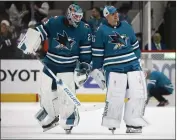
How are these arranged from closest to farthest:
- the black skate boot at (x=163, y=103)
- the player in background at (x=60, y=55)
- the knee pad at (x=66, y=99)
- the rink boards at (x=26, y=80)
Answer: the player in background at (x=60, y=55) → the knee pad at (x=66, y=99) → the black skate boot at (x=163, y=103) → the rink boards at (x=26, y=80)

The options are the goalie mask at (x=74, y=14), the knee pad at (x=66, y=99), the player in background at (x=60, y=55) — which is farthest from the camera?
the knee pad at (x=66, y=99)

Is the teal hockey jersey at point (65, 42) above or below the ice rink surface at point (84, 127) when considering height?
above

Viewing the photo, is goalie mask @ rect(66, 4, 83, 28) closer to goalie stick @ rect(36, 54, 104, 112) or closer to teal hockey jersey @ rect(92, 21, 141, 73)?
teal hockey jersey @ rect(92, 21, 141, 73)

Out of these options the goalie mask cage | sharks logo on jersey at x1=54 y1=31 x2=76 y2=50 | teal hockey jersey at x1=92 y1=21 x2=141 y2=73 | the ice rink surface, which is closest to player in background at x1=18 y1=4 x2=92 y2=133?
sharks logo on jersey at x1=54 y1=31 x2=76 y2=50

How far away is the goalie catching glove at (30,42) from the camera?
359 cm

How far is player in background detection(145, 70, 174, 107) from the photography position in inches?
271

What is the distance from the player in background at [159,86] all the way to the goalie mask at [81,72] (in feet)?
10.5

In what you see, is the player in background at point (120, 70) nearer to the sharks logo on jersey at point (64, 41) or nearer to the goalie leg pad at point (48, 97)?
the sharks logo on jersey at point (64, 41)

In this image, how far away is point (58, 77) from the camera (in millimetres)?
3828

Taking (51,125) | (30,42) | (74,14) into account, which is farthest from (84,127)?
(74,14)

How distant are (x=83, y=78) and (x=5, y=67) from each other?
3.58 meters

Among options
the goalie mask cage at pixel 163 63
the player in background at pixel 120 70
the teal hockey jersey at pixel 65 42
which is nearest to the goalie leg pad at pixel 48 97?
the teal hockey jersey at pixel 65 42

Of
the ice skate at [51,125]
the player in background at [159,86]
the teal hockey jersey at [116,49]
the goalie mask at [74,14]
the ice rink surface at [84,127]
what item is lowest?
the ice rink surface at [84,127]

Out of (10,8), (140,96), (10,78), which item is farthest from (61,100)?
(10,8)
